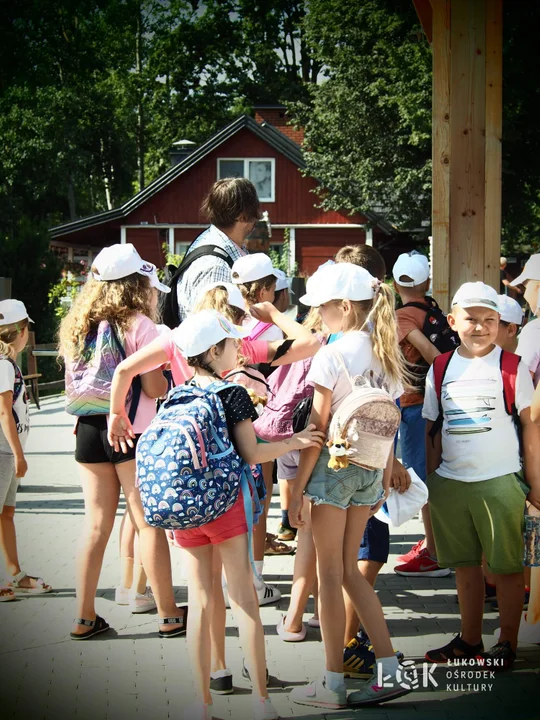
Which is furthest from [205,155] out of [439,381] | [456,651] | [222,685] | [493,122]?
[222,685]

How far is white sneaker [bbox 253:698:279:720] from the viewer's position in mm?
3773

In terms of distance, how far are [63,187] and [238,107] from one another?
1891 cm

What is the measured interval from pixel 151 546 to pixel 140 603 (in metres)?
0.83

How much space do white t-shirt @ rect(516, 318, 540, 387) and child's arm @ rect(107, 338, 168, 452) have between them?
1848 millimetres

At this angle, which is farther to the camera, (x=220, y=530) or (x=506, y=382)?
(x=506, y=382)

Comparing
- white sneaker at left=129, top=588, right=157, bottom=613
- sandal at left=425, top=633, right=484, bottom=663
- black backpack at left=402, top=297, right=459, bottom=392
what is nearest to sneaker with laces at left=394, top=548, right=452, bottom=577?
black backpack at left=402, top=297, right=459, bottom=392

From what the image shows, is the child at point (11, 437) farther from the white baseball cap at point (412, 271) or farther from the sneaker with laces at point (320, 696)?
the white baseball cap at point (412, 271)

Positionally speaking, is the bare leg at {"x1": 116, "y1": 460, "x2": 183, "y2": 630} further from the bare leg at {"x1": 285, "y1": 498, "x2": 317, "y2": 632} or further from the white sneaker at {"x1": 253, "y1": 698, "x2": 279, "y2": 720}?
the white sneaker at {"x1": 253, "y1": 698, "x2": 279, "y2": 720}

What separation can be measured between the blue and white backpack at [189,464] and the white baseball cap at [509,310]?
79.4 inches

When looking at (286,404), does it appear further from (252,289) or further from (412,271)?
(412,271)

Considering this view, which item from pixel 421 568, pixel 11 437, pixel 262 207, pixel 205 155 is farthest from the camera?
pixel 262 207

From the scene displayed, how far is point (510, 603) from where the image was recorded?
14.4ft

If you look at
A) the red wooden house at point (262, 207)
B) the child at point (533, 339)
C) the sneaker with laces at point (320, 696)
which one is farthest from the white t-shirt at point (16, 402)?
the red wooden house at point (262, 207)

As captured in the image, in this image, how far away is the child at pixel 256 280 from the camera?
15.7 feet
